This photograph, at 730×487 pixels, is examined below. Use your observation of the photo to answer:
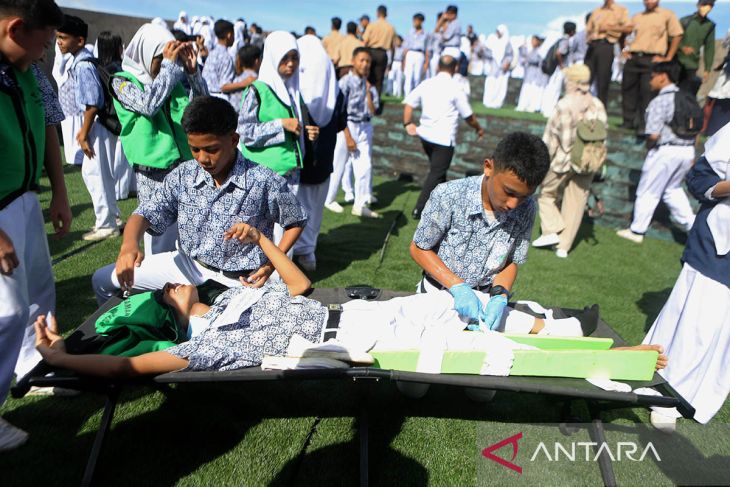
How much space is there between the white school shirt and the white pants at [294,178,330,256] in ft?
7.25

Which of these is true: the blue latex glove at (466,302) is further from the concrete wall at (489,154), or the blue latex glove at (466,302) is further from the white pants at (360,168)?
the concrete wall at (489,154)

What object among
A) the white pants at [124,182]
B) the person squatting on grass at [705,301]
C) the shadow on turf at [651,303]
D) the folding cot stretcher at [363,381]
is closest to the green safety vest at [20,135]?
the folding cot stretcher at [363,381]

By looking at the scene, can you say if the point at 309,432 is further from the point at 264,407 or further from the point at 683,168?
the point at 683,168

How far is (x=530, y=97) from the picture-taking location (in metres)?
13.5

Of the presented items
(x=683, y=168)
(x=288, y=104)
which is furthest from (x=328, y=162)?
(x=683, y=168)

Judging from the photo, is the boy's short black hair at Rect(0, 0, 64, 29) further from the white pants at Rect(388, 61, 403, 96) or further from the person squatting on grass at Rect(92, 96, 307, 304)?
the white pants at Rect(388, 61, 403, 96)

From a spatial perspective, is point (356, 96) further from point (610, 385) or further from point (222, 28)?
point (610, 385)

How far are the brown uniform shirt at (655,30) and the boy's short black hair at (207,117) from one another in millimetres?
7826

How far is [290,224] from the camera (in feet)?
10.4

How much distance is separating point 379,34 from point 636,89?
20.3 feet

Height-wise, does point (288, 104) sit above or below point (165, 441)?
above

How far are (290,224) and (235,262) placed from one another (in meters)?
0.42

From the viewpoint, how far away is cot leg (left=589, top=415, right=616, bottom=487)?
2398 millimetres

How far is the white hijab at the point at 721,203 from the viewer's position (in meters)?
2.69
